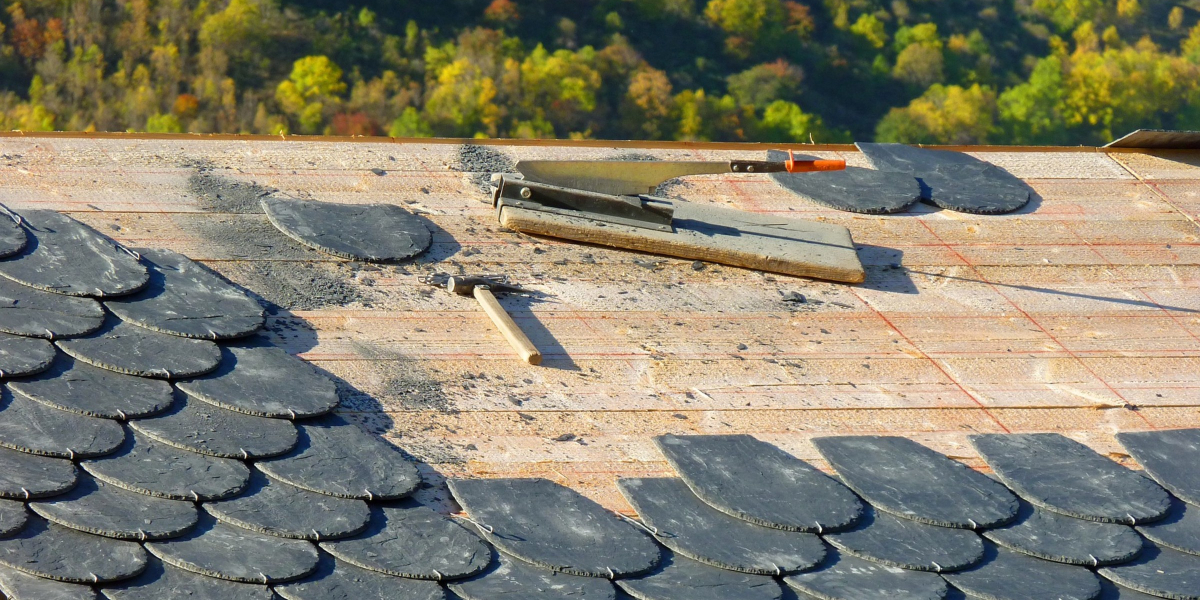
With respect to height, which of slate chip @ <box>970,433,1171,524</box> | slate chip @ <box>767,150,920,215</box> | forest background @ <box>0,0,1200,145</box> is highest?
slate chip @ <box>767,150,920,215</box>

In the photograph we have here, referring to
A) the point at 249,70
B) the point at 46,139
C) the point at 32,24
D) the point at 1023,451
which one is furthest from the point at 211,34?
the point at 1023,451

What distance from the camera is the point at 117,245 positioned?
173 inches

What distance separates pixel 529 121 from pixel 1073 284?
135 ft

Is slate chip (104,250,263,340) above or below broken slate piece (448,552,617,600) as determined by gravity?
above

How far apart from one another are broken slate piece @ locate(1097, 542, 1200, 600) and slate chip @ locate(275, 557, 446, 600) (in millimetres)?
1919

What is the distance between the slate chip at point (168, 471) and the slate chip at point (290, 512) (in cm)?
4

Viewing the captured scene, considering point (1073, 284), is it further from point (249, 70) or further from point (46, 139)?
point (249, 70)

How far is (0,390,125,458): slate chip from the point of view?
3.23 m

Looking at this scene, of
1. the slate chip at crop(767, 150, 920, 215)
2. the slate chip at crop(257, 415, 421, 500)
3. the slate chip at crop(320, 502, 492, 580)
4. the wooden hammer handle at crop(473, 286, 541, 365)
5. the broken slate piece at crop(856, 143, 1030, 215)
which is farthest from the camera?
the broken slate piece at crop(856, 143, 1030, 215)

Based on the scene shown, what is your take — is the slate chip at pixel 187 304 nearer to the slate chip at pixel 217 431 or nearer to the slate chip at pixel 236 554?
the slate chip at pixel 217 431

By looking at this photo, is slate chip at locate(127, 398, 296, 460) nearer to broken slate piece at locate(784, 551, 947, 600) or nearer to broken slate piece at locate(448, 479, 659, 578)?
broken slate piece at locate(448, 479, 659, 578)

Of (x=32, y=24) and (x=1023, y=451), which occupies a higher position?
(x=1023, y=451)

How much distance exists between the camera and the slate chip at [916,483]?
3582mm

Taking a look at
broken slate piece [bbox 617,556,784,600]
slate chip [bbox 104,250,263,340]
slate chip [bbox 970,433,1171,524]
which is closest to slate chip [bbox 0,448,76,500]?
slate chip [bbox 104,250,263,340]
